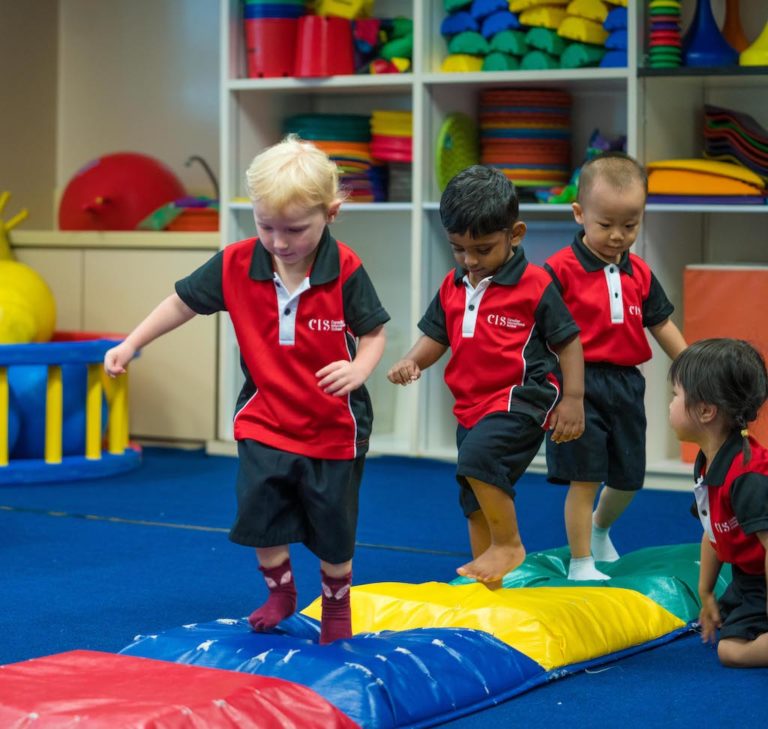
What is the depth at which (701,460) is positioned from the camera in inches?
105

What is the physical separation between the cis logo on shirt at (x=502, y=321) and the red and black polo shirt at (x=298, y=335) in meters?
0.41

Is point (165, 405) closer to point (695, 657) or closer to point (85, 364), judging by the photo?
point (85, 364)

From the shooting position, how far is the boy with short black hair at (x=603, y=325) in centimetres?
314

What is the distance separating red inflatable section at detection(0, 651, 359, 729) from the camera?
192cm

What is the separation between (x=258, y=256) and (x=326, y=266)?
126 millimetres

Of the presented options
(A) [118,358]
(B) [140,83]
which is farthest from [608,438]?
(B) [140,83]

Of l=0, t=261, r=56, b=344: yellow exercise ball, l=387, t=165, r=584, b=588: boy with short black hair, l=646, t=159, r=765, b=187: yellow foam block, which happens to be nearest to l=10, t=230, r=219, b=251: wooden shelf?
l=0, t=261, r=56, b=344: yellow exercise ball

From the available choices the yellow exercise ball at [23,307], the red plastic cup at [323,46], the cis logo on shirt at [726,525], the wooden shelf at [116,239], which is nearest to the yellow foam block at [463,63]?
the red plastic cup at [323,46]

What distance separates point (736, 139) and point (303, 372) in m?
2.67

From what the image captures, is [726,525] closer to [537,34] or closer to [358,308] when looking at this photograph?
[358,308]

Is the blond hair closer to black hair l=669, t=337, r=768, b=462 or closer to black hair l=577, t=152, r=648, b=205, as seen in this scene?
black hair l=669, t=337, r=768, b=462

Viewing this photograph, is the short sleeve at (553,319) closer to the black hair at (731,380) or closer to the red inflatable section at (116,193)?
the black hair at (731,380)

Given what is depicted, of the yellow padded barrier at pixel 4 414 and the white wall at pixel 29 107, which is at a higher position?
the white wall at pixel 29 107

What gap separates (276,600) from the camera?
254cm
